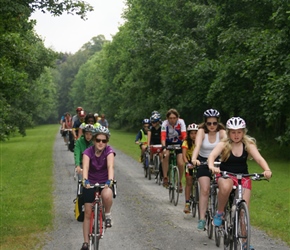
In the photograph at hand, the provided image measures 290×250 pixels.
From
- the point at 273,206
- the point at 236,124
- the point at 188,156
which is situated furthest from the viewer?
the point at 273,206

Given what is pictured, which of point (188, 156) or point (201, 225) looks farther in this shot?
point (188, 156)

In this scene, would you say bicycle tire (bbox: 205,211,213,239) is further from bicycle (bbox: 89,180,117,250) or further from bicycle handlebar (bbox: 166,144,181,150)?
bicycle handlebar (bbox: 166,144,181,150)

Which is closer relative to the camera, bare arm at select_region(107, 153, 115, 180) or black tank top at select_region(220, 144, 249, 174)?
black tank top at select_region(220, 144, 249, 174)

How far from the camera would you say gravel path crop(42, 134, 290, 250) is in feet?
31.2

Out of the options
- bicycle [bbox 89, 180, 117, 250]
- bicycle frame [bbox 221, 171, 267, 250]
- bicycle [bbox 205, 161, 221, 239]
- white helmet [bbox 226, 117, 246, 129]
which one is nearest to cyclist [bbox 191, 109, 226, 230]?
bicycle [bbox 205, 161, 221, 239]

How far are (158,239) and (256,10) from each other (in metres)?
21.4

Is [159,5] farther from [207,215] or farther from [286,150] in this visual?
[207,215]

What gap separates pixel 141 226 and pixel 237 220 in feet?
12.5

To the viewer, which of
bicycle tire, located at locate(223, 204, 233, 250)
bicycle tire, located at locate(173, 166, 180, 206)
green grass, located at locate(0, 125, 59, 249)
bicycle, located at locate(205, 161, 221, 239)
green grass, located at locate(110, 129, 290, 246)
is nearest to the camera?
bicycle tire, located at locate(223, 204, 233, 250)

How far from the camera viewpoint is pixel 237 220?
24.9 feet

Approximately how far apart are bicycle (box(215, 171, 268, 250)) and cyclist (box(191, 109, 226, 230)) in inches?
45.6

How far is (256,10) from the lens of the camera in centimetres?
2941

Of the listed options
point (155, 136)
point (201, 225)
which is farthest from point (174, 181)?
point (201, 225)

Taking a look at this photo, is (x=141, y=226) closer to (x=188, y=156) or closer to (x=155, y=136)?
(x=188, y=156)
